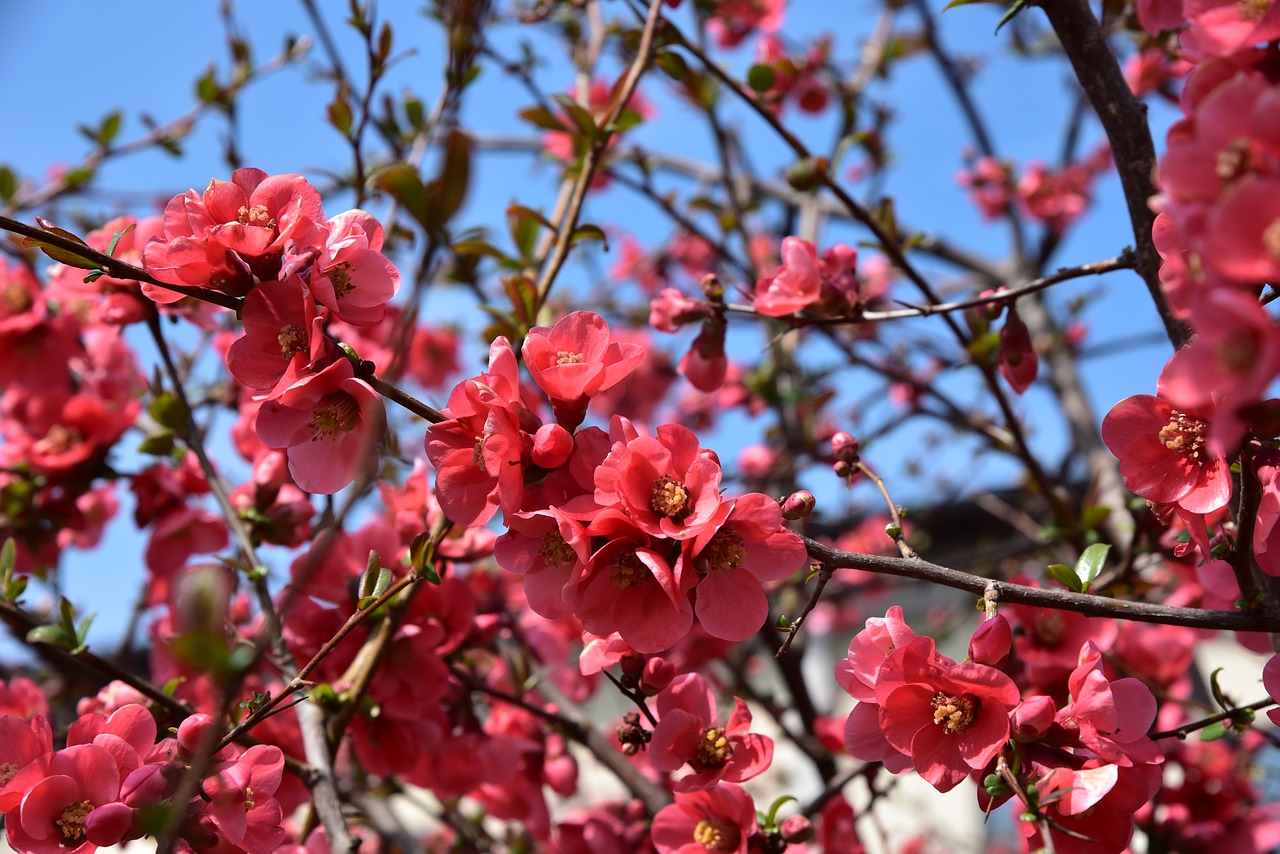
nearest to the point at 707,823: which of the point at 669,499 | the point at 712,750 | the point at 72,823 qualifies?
the point at 712,750

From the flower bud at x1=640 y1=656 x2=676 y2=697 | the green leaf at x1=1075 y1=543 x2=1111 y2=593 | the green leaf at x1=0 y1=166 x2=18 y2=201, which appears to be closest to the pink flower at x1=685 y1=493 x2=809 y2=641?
the flower bud at x1=640 y1=656 x2=676 y2=697

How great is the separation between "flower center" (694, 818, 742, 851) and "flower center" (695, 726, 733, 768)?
0.34 ft

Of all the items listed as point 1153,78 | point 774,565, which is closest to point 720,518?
point 774,565

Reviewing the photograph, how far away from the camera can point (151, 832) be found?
0.96m

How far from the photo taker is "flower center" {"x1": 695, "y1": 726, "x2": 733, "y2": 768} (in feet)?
3.99

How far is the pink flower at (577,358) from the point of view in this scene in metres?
1.04

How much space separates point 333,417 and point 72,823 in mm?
530

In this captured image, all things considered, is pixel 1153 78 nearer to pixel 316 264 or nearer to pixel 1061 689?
pixel 1061 689

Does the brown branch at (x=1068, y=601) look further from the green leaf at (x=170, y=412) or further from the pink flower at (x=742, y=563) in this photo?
the green leaf at (x=170, y=412)

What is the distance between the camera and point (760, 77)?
5.71 feet

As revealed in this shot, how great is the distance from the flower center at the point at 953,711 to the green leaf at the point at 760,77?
3.93ft

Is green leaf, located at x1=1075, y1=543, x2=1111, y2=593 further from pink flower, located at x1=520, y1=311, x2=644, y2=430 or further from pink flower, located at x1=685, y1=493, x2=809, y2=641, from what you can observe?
pink flower, located at x1=520, y1=311, x2=644, y2=430

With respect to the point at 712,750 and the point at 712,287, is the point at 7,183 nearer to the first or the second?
the point at 712,287

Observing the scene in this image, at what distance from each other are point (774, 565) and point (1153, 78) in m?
2.53
